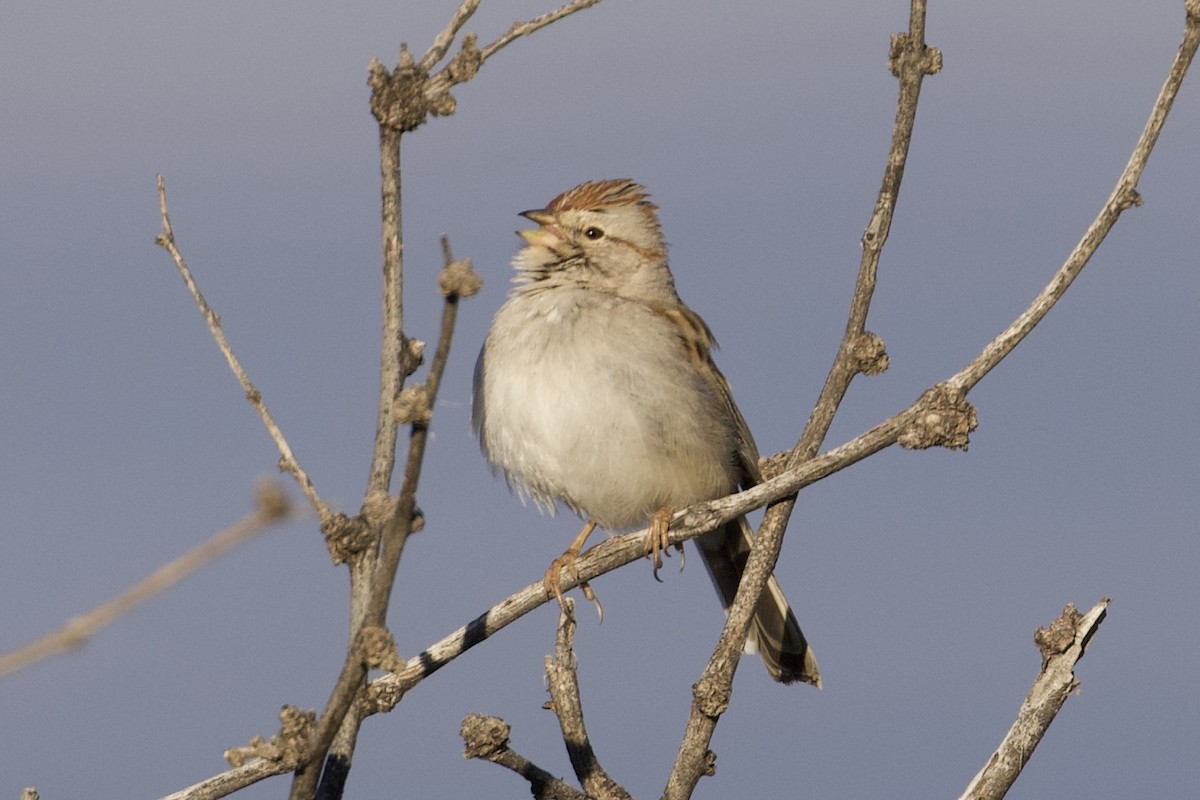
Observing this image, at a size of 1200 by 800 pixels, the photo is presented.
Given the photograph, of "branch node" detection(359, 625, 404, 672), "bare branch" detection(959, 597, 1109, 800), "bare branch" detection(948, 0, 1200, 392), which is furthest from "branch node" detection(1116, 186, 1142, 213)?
"branch node" detection(359, 625, 404, 672)

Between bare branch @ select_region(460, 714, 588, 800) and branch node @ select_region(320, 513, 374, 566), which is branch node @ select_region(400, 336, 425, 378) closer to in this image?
branch node @ select_region(320, 513, 374, 566)

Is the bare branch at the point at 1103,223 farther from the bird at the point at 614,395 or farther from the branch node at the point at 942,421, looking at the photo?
the bird at the point at 614,395

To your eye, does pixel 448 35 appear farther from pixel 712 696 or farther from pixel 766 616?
pixel 766 616

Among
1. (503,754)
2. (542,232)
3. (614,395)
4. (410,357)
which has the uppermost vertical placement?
(542,232)

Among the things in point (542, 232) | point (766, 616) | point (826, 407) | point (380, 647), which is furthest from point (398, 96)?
point (766, 616)

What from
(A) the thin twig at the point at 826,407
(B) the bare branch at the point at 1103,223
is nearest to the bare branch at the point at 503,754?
(A) the thin twig at the point at 826,407
